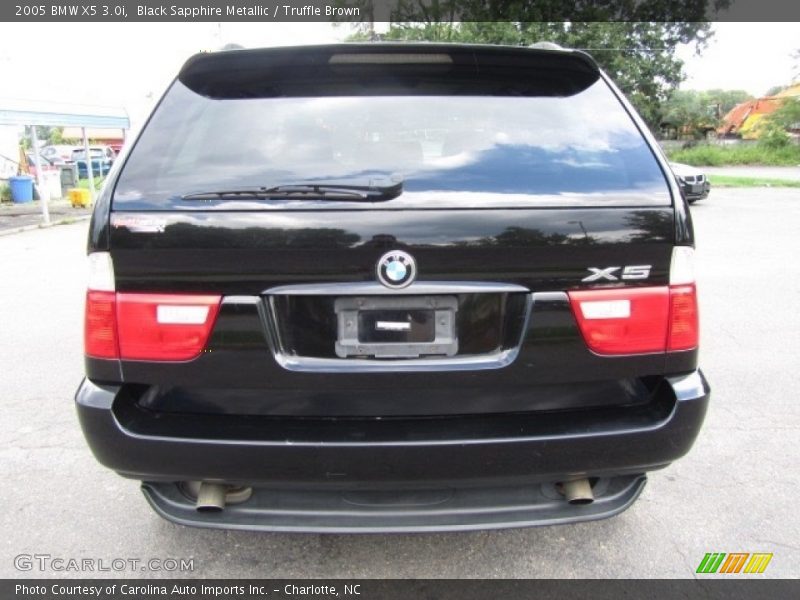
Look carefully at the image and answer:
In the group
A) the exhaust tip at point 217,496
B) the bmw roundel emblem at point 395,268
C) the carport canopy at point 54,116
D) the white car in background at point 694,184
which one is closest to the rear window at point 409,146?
the bmw roundel emblem at point 395,268

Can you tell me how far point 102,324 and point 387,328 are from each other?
0.85m

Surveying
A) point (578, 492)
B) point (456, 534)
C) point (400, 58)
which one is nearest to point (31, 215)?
point (400, 58)

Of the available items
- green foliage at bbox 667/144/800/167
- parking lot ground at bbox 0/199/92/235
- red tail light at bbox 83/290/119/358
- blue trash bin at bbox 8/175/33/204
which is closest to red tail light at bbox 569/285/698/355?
red tail light at bbox 83/290/119/358

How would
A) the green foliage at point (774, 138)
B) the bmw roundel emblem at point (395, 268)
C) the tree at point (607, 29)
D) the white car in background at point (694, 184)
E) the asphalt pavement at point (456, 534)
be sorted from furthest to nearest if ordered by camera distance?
1. the green foliage at point (774, 138)
2. the tree at point (607, 29)
3. the white car in background at point (694, 184)
4. the asphalt pavement at point (456, 534)
5. the bmw roundel emblem at point (395, 268)

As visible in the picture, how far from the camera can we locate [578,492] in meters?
1.89

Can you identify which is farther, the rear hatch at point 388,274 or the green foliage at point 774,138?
the green foliage at point 774,138

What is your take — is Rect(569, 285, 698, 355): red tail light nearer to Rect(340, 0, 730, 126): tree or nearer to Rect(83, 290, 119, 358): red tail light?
Rect(83, 290, 119, 358): red tail light

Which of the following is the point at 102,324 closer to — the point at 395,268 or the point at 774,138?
the point at 395,268

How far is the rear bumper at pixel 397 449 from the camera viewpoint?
172 centimetres

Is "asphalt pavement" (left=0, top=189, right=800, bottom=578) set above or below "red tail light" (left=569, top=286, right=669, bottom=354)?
below

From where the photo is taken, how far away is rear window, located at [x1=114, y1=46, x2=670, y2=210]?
175 centimetres

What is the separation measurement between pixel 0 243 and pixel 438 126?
1117 centimetres

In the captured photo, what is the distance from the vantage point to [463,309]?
173 cm

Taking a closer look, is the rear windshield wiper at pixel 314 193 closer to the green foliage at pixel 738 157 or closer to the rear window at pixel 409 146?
the rear window at pixel 409 146
